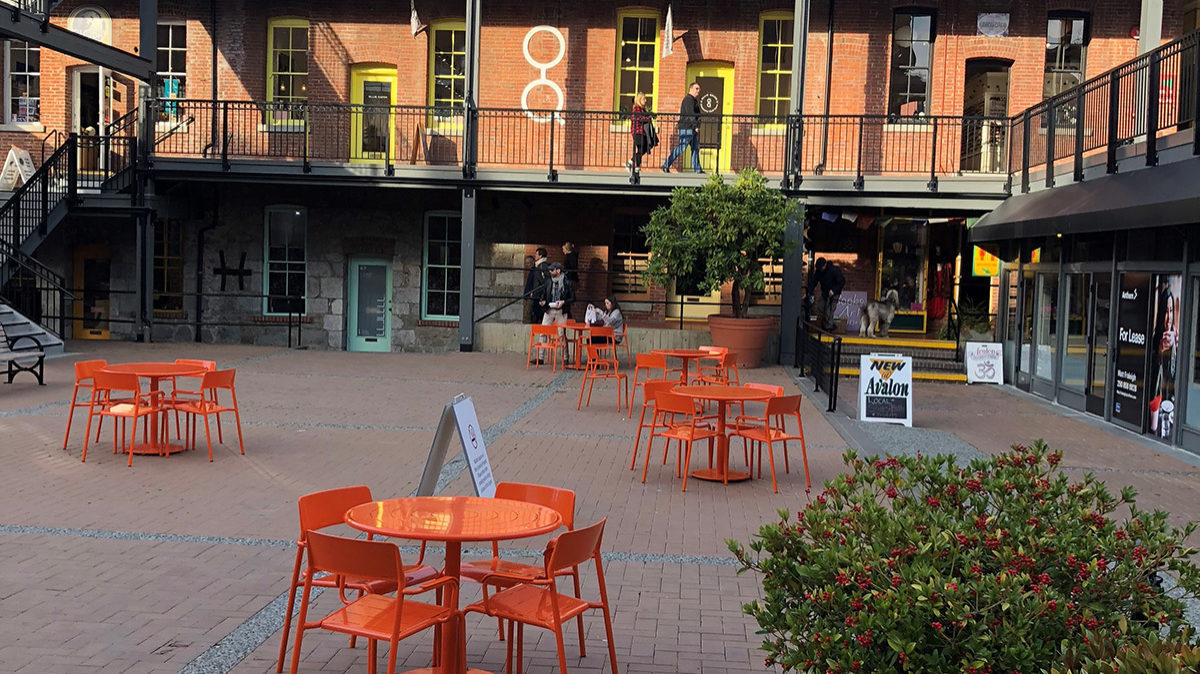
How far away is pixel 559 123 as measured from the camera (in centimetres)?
2202

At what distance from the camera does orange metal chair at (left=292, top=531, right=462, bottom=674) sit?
396 centimetres

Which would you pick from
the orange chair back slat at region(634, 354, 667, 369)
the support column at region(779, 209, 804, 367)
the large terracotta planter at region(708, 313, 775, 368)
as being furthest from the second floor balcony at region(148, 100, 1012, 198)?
the orange chair back slat at region(634, 354, 667, 369)

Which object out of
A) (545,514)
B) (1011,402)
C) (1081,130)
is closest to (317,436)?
(545,514)

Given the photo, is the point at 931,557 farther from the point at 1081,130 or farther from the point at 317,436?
the point at 1081,130

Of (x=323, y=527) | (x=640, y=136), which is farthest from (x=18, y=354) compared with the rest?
(x=323, y=527)

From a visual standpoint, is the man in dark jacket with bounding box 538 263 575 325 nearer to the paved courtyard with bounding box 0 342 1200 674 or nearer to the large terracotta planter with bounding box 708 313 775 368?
the large terracotta planter with bounding box 708 313 775 368

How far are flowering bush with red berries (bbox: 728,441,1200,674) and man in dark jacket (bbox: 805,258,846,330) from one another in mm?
16722

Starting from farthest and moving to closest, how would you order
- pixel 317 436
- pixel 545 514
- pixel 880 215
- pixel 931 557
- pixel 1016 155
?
pixel 880 215
pixel 1016 155
pixel 317 436
pixel 545 514
pixel 931 557

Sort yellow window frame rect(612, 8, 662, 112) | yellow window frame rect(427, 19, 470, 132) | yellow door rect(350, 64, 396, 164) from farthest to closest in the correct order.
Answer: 1. yellow window frame rect(427, 19, 470, 132)
2. yellow door rect(350, 64, 396, 164)
3. yellow window frame rect(612, 8, 662, 112)

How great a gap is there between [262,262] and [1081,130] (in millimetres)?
15943

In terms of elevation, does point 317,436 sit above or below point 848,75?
below

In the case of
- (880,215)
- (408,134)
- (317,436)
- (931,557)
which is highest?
(408,134)

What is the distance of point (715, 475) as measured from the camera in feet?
30.3

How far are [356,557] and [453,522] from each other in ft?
1.58
